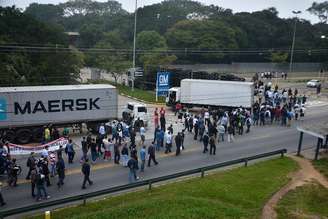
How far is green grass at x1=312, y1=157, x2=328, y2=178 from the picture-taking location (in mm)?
22636

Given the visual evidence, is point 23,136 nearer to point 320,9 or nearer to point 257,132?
point 257,132

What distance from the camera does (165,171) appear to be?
73.0ft

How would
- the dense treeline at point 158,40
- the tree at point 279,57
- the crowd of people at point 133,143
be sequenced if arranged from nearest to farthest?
the crowd of people at point 133,143, the dense treeline at point 158,40, the tree at point 279,57

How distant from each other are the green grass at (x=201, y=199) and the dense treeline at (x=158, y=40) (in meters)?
26.0

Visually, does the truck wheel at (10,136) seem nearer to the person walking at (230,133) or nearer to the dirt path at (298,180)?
the person walking at (230,133)

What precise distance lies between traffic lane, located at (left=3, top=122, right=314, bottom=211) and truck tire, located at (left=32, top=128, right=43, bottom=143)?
7795mm

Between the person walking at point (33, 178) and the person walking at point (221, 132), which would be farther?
the person walking at point (221, 132)

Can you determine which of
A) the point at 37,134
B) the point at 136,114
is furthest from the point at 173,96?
the point at 37,134

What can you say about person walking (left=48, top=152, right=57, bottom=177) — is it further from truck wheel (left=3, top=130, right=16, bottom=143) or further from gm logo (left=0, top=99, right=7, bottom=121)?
gm logo (left=0, top=99, right=7, bottom=121)

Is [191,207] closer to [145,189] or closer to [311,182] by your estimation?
[145,189]

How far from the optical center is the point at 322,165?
23.9m

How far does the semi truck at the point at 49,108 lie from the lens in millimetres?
27000

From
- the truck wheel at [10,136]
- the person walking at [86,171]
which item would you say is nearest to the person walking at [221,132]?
the person walking at [86,171]

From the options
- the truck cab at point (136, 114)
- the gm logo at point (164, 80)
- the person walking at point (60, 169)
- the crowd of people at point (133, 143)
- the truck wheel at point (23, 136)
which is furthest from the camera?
the gm logo at point (164, 80)
